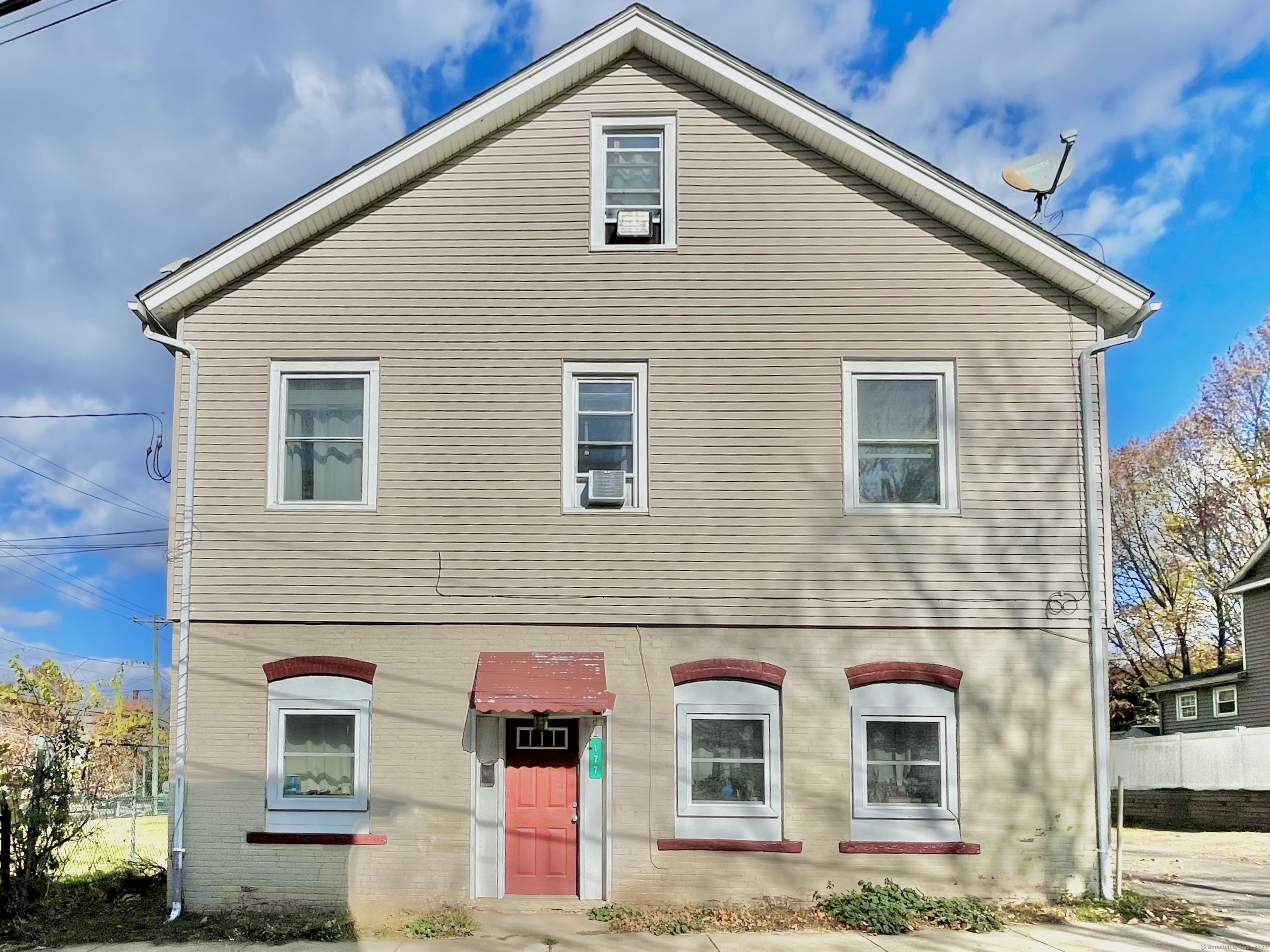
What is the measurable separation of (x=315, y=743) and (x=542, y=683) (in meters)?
2.62

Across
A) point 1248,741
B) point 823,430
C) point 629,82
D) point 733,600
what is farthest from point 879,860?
point 1248,741

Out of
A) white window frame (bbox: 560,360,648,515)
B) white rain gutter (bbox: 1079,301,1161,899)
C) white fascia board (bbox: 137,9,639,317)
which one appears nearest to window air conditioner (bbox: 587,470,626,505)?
white window frame (bbox: 560,360,648,515)

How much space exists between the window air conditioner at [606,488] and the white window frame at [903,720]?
3.28 metres

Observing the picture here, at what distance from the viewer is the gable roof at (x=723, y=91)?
1223 centimetres

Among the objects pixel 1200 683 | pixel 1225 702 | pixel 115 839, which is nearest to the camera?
pixel 115 839

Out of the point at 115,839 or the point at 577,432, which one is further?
the point at 115,839

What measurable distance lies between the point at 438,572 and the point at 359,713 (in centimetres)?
172

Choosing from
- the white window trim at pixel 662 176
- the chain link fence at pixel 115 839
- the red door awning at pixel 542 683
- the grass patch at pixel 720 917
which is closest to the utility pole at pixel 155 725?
the chain link fence at pixel 115 839

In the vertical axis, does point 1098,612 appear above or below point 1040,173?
below

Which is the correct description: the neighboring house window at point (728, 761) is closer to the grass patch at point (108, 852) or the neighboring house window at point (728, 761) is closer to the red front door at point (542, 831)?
the red front door at point (542, 831)

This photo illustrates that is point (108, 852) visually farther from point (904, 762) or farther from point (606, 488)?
point (904, 762)

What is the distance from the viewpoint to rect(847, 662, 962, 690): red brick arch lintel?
39.5 ft

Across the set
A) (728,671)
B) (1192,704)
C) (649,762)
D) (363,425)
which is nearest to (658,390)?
(728,671)

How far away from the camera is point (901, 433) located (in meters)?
12.5
